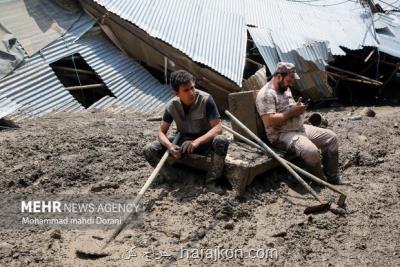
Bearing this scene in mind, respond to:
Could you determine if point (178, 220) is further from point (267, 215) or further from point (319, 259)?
point (319, 259)

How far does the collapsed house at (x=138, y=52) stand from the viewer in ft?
26.6

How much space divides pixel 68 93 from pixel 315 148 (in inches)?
181

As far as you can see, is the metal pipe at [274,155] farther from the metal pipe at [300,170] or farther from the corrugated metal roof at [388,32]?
the corrugated metal roof at [388,32]

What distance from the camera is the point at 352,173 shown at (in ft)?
20.1

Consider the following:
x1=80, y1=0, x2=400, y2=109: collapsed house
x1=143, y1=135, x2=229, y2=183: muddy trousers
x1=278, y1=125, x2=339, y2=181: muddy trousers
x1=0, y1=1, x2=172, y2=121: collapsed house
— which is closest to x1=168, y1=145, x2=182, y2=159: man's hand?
x1=143, y1=135, x2=229, y2=183: muddy trousers

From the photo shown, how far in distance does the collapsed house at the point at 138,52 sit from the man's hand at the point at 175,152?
356 cm

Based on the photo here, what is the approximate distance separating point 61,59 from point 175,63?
206cm

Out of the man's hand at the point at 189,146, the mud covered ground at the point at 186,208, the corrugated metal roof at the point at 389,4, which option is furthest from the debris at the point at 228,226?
the corrugated metal roof at the point at 389,4

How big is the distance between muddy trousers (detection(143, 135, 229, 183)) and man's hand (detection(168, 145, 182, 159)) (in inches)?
10.6

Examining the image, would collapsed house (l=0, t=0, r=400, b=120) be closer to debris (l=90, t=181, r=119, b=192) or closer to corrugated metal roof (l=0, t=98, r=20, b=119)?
corrugated metal roof (l=0, t=98, r=20, b=119)

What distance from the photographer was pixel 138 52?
30.2 ft

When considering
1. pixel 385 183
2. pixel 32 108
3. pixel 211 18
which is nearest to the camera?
pixel 385 183

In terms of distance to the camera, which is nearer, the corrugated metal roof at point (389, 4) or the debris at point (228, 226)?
the debris at point (228, 226)

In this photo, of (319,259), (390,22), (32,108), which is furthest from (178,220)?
(390,22)
